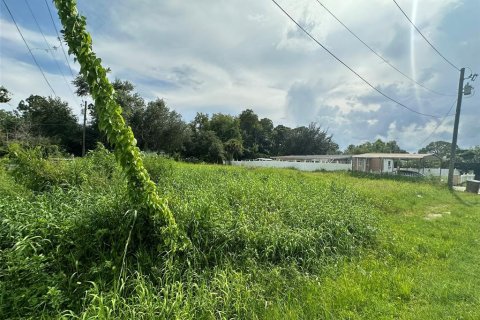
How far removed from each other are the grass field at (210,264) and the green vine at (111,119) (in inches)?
10.3

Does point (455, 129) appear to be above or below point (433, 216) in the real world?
above

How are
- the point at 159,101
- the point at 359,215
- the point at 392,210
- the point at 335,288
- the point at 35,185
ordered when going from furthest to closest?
the point at 159,101 → the point at 392,210 → the point at 359,215 → the point at 35,185 → the point at 335,288

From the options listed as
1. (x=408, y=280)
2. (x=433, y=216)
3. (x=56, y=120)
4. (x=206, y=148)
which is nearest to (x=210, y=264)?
(x=408, y=280)

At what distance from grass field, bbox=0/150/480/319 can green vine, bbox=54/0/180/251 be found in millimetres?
261

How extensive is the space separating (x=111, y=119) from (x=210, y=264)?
84.2 inches

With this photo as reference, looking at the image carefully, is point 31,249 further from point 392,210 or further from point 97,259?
point 392,210

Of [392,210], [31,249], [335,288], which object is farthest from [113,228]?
[392,210]

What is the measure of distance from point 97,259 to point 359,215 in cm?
498

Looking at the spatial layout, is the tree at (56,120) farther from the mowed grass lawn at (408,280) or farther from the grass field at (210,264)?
the mowed grass lawn at (408,280)

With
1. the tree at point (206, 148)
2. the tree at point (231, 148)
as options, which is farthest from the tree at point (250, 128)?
the tree at point (206, 148)

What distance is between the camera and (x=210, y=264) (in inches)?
149

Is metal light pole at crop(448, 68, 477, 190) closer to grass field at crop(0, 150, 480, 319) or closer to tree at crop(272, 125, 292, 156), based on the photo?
grass field at crop(0, 150, 480, 319)

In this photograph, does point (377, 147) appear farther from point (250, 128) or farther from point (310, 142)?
point (250, 128)

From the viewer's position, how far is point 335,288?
3514mm
